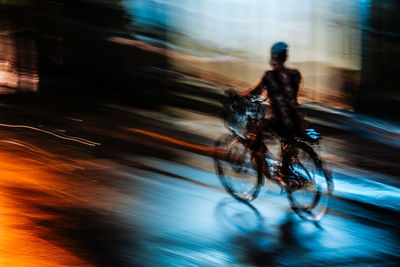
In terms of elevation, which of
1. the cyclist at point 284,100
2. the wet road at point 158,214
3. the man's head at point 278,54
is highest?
the man's head at point 278,54

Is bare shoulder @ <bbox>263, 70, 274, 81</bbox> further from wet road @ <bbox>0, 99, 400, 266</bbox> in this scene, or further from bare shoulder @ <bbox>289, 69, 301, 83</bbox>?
wet road @ <bbox>0, 99, 400, 266</bbox>

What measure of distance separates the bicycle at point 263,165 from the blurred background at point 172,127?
203mm

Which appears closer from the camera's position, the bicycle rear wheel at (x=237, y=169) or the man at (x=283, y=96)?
the man at (x=283, y=96)

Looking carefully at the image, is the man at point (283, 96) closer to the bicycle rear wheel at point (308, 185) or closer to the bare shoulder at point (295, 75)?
the bare shoulder at point (295, 75)

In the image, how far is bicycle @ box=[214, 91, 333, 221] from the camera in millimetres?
6816

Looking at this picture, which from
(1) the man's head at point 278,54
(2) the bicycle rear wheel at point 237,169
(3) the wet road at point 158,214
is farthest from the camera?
(2) the bicycle rear wheel at point 237,169

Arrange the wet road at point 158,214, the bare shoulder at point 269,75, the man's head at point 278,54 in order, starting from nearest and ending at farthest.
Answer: the wet road at point 158,214 → the man's head at point 278,54 → the bare shoulder at point 269,75

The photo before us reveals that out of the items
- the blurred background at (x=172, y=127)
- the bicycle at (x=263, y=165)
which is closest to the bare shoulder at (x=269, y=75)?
the bicycle at (x=263, y=165)

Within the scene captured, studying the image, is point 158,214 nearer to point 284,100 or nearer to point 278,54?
point 284,100

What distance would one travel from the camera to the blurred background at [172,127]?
6051mm

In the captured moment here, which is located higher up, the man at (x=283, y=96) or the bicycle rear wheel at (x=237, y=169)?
the man at (x=283, y=96)

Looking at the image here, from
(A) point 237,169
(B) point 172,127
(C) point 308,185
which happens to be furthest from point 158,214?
(B) point 172,127

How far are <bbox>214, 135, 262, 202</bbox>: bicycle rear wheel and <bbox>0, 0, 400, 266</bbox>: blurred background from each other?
18cm

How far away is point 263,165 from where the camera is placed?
7.30m
